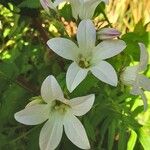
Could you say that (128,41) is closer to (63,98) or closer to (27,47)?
(63,98)

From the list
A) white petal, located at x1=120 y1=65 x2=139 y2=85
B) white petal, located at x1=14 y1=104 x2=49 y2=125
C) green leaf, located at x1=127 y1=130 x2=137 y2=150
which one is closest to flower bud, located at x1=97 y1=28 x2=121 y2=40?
white petal, located at x1=120 y1=65 x2=139 y2=85

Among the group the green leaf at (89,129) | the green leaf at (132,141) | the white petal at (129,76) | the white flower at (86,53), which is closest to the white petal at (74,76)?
the white flower at (86,53)

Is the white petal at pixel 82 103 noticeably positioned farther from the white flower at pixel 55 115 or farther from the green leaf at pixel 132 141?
the green leaf at pixel 132 141

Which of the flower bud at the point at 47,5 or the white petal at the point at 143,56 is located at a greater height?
the flower bud at the point at 47,5

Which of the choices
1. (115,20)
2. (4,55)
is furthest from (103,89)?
(115,20)

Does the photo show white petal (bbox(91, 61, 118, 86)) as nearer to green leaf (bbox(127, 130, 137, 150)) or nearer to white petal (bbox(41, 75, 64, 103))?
white petal (bbox(41, 75, 64, 103))

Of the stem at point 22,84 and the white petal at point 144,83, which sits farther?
the stem at point 22,84

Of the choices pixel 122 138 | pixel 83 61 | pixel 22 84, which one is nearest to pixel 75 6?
pixel 83 61

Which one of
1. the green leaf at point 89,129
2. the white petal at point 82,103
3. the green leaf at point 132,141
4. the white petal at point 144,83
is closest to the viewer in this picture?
the white petal at point 82,103
